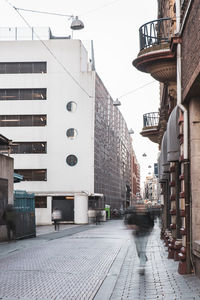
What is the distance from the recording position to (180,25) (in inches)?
462

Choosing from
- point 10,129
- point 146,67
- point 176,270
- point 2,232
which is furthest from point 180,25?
point 10,129

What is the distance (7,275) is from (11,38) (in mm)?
43547

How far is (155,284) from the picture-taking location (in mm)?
9516

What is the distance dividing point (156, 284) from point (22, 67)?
4312 cm

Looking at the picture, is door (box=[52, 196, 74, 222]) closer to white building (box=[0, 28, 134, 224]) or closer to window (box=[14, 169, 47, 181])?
white building (box=[0, 28, 134, 224])

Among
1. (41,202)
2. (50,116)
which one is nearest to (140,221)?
(41,202)

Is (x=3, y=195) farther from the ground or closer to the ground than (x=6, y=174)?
closer to the ground

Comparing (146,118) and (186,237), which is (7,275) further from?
(146,118)

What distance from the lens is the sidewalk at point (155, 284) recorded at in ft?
27.2

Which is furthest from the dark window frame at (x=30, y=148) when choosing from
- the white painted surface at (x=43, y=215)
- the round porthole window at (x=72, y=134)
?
the white painted surface at (x=43, y=215)

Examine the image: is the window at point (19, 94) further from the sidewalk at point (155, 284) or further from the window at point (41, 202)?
the sidewalk at point (155, 284)

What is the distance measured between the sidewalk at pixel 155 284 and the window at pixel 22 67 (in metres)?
39.4

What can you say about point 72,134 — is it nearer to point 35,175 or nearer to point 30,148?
point 30,148

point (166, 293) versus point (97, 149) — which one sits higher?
point (97, 149)
